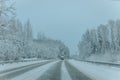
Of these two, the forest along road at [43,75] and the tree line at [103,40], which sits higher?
the tree line at [103,40]

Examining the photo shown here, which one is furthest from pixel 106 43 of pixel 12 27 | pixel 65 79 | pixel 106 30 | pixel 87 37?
pixel 65 79

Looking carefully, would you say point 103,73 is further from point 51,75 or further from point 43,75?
point 43,75

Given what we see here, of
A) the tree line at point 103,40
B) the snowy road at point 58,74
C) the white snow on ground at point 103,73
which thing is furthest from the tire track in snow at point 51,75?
the tree line at point 103,40

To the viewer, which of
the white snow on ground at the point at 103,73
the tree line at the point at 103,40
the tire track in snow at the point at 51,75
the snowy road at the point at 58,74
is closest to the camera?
the tire track in snow at the point at 51,75

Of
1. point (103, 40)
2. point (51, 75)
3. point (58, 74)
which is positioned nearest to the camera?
point (51, 75)

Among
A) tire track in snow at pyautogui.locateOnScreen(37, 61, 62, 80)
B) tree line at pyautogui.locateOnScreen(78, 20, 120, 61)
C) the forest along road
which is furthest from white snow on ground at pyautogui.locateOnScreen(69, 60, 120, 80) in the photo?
tree line at pyautogui.locateOnScreen(78, 20, 120, 61)

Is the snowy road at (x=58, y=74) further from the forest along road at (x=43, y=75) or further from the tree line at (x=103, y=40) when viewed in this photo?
the tree line at (x=103, y=40)

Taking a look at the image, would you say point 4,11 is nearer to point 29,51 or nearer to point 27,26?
point 29,51

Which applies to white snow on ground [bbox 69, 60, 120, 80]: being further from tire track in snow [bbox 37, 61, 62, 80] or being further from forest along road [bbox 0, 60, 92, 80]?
tire track in snow [bbox 37, 61, 62, 80]

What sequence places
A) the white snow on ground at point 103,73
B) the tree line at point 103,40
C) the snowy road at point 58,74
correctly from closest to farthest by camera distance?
1. the snowy road at point 58,74
2. the white snow on ground at point 103,73
3. the tree line at point 103,40

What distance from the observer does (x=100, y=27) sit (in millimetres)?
153625

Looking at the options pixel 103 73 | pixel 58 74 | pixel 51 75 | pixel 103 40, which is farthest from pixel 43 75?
pixel 103 40

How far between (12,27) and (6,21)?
2096 millimetres

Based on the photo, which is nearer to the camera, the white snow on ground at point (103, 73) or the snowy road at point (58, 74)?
the snowy road at point (58, 74)
